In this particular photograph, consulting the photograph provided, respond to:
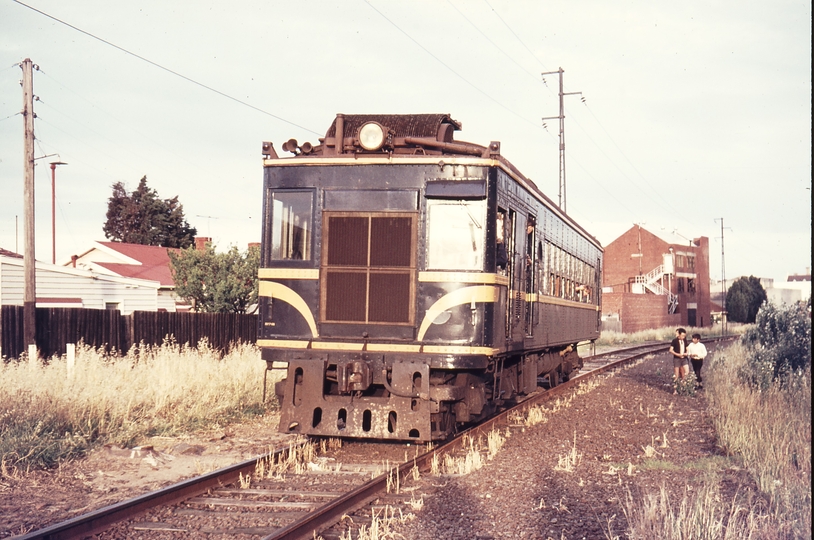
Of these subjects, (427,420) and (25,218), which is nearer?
(427,420)

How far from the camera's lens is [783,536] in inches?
224

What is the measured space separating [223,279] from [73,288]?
202 inches

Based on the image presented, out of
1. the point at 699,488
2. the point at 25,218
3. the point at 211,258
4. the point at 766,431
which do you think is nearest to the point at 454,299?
the point at 699,488

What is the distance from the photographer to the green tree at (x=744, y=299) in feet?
260

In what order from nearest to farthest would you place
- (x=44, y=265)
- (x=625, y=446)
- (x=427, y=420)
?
1. (x=427, y=420)
2. (x=625, y=446)
3. (x=44, y=265)

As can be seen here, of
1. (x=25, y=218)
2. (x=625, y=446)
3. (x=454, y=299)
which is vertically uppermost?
(x=25, y=218)

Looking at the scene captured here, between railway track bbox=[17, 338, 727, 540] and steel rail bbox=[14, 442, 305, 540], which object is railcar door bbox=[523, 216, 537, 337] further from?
steel rail bbox=[14, 442, 305, 540]

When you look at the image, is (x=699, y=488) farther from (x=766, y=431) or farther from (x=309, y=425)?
(x=309, y=425)

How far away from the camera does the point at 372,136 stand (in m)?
9.14

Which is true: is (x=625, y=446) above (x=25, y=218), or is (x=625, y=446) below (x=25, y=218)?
below

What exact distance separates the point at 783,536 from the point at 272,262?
19.5ft

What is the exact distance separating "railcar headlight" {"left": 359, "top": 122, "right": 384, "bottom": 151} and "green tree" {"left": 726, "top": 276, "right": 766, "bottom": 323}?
77207 mm

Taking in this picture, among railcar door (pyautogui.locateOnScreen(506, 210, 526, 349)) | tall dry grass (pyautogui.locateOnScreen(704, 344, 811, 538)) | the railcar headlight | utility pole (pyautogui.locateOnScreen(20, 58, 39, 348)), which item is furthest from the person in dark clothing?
utility pole (pyautogui.locateOnScreen(20, 58, 39, 348))

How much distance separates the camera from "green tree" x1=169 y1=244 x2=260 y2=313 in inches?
981
